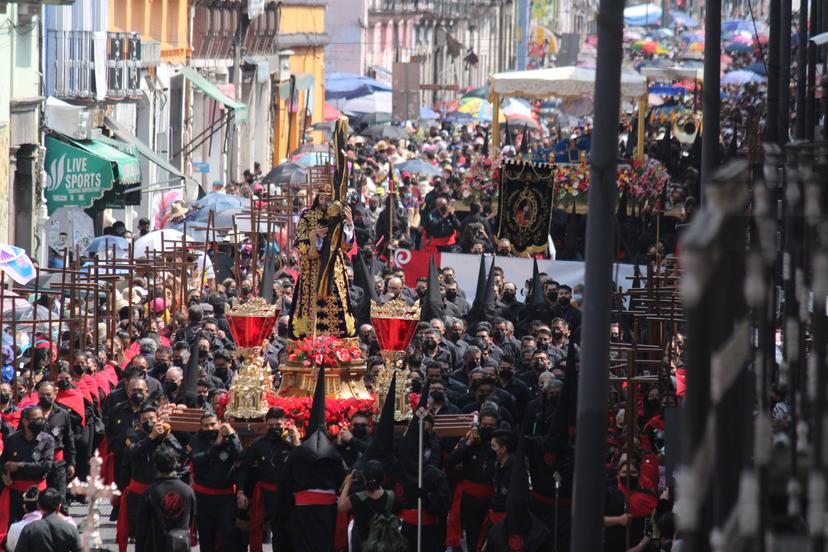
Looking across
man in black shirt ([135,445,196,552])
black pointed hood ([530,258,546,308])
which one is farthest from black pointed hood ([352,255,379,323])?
man in black shirt ([135,445,196,552])

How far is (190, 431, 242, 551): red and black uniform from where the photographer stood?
13.7 metres

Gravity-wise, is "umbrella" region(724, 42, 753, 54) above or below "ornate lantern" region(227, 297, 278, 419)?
above

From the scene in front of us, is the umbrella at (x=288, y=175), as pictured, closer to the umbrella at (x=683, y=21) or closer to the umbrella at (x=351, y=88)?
the umbrella at (x=351, y=88)

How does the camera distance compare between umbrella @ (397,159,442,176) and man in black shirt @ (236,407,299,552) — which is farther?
umbrella @ (397,159,442,176)

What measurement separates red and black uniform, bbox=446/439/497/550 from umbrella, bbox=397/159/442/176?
26.0m

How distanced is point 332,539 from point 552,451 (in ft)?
5.05

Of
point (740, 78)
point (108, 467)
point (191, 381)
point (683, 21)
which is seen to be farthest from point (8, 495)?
point (683, 21)

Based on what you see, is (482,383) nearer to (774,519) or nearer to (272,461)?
(272,461)

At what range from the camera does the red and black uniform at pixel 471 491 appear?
543 inches

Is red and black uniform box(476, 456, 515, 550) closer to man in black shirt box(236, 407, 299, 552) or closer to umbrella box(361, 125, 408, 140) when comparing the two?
man in black shirt box(236, 407, 299, 552)

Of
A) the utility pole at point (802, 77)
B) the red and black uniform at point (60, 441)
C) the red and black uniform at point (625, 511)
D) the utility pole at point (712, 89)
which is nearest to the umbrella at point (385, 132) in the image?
the utility pole at point (802, 77)

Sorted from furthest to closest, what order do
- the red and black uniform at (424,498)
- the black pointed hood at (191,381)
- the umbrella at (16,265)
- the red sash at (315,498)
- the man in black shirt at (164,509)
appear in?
the umbrella at (16,265) → the black pointed hood at (191,381) → the red and black uniform at (424,498) → the red sash at (315,498) → the man in black shirt at (164,509)

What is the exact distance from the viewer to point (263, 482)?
44.7 feet

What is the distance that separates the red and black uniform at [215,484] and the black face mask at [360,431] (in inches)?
35.9
